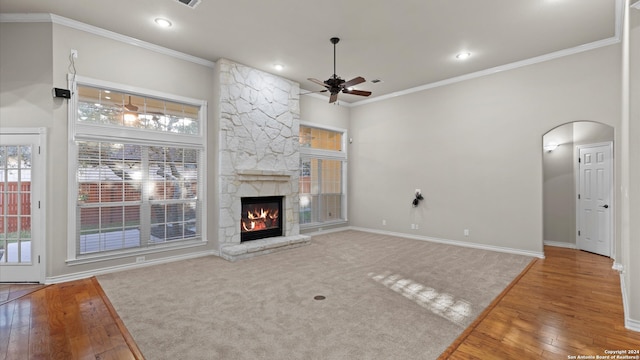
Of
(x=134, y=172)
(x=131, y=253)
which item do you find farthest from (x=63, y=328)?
(x=134, y=172)

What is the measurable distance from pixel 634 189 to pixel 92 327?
5.15 m

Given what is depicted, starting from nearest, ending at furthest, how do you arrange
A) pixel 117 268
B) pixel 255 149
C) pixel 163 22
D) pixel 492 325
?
pixel 492 325
pixel 163 22
pixel 117 268
pixel 255 149

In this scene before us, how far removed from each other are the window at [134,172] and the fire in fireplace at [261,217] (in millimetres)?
818

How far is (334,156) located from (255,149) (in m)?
2.71

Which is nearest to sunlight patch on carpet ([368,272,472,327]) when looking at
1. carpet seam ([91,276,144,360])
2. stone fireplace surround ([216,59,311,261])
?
stone fireplace surround ([216,59,311,261])

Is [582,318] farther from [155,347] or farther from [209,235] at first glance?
[209,235]

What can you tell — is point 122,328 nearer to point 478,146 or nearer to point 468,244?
point 468,244

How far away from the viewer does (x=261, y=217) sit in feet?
20.2

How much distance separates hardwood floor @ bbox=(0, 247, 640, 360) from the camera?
240 centimetres

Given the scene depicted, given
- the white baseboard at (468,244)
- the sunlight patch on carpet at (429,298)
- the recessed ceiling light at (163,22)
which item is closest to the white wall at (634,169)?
the sunlight patch on carpet at (429,298)

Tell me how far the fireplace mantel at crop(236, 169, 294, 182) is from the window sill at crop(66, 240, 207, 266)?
1394 mm

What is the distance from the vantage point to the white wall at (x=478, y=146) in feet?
16.3

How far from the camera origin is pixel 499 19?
4055 mm

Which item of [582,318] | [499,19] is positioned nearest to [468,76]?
[499,19]
